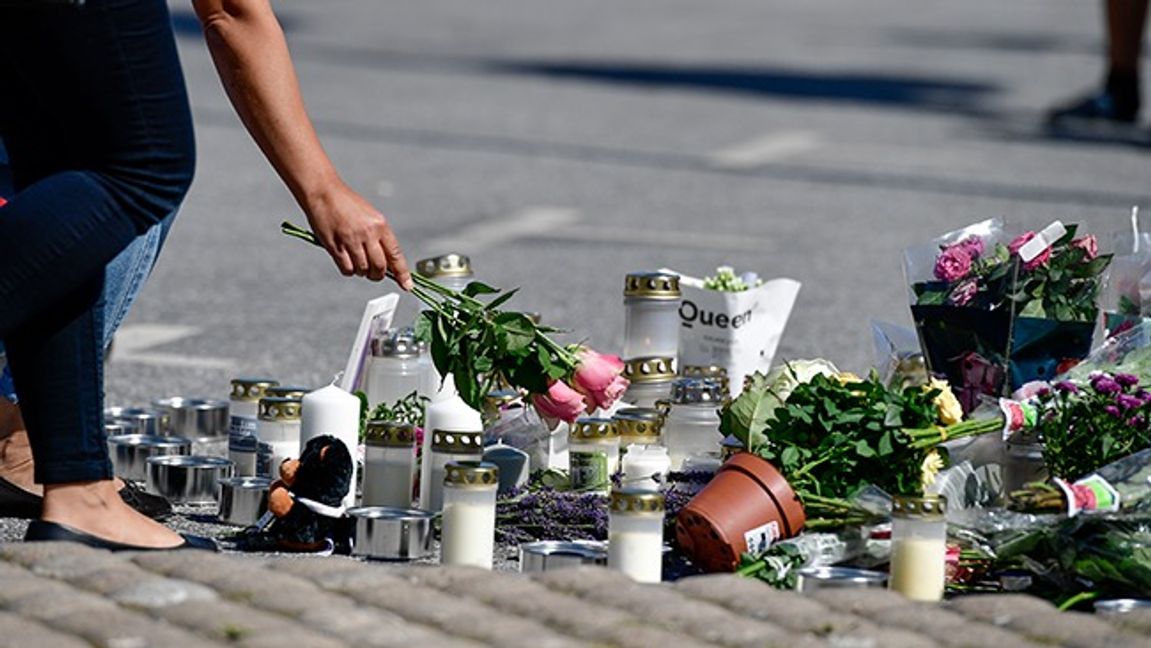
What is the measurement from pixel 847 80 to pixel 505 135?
4.26 m

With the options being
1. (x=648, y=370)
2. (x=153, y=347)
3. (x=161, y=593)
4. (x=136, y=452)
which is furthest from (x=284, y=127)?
(x=153, y=347)

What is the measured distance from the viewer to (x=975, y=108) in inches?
517

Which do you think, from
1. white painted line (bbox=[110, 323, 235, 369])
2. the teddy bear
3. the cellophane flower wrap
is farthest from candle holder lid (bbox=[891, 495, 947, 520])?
white painted line (bbox=[110, 323, 235, 369])

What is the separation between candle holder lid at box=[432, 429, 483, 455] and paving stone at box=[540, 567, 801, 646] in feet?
2.15

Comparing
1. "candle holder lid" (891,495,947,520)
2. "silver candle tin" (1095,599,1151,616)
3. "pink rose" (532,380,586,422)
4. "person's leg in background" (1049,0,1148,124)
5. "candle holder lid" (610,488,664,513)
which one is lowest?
"silver candle tin" (1095,599,1151,616)

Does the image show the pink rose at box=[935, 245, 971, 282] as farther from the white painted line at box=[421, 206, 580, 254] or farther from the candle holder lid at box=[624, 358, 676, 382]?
the white painted line at box=[421, 206, 580, 254]

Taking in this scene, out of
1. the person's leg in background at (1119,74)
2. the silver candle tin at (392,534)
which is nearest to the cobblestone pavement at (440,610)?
the silver candle tin at (392,534)

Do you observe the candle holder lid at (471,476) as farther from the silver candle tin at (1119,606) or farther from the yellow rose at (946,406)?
the silver candle tin at (1119,606)

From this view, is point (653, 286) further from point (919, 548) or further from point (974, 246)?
point (919, 548)

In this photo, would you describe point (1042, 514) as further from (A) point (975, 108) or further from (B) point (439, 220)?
(A) point (975, 108)

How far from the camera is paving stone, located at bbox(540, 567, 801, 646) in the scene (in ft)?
9.77

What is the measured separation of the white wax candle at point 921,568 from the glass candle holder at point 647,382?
1.11 metres

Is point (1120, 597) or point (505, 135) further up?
point (505, 135)

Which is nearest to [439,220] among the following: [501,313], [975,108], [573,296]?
[573,296]
